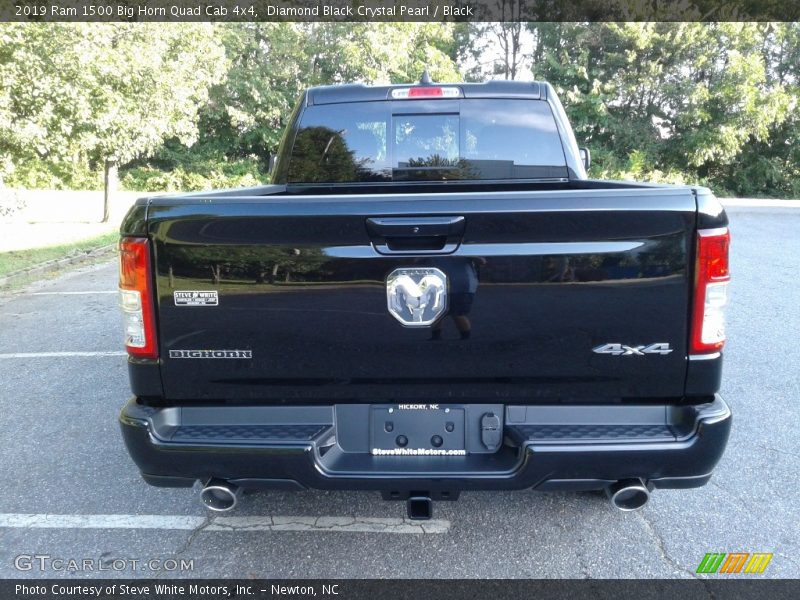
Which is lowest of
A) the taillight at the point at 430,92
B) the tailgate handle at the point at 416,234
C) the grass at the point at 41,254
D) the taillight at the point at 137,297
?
the grass at the point at 41,254

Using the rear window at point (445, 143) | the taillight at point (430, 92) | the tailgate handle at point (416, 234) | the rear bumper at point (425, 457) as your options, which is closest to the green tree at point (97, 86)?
the rear window at point (445, 143)

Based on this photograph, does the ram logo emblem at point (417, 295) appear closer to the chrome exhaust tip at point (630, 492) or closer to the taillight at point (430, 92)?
the chrome exhaust tip at point (630, 492)

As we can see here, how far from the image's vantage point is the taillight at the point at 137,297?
2.29 meters

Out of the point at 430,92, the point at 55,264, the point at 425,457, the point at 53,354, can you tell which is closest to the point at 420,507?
the point at 425,457

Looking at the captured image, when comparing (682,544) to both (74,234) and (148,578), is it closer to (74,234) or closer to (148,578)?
(148,578)

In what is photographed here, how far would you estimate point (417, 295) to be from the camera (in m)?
2.22

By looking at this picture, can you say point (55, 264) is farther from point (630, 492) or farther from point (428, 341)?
point (630, 492)

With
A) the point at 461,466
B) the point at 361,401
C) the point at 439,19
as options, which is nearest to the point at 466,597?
the point at 461,466

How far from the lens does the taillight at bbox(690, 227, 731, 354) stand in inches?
85.6

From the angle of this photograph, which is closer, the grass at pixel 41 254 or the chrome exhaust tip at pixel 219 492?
the chrome exhaust tip at pixel 219 492

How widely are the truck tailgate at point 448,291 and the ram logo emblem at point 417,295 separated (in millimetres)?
19

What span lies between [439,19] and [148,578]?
2999 cm

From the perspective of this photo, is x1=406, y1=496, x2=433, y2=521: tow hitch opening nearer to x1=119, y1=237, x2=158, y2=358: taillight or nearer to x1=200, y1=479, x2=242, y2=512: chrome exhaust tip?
x1=200, y1=479, x2=242, y2=512: chrome exhaust tip

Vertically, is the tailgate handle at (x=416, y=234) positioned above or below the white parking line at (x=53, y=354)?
above
